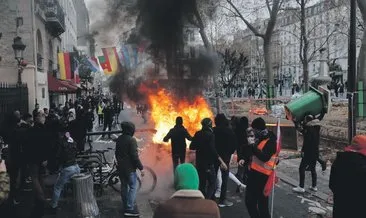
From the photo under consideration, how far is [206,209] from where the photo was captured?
3.00m

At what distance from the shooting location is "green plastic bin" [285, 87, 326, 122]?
29.4 ft

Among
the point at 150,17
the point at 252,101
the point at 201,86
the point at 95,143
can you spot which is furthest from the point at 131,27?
the point at 252,101

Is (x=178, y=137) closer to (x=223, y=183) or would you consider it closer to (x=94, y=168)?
(x=223, y=183)

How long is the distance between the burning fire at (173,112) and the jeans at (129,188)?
3.38 m

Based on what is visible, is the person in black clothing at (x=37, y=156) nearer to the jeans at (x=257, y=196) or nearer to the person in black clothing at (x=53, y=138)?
the person in black clothing at (x=53, y=138)

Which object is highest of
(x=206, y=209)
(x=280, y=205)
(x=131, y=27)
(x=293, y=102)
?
(x=131, y=27)

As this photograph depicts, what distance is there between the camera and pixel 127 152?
22.5 feet

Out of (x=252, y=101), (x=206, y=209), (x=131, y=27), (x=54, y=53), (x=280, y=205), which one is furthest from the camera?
(x=54, y=53)

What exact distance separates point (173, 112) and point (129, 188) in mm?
4274

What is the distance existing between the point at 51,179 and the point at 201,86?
210 inches

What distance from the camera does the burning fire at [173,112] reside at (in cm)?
1070

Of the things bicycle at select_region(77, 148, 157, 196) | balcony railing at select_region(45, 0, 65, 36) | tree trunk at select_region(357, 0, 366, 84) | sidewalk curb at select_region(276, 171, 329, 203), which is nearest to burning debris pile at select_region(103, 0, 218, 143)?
sidewalk curb at select_region(276, 171, 329, 203)

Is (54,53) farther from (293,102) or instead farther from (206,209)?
(206,209)

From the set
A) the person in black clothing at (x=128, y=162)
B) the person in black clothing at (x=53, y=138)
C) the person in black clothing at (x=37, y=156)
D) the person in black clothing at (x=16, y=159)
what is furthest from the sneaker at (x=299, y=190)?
the person in black clothing at (x=16, y=159)
